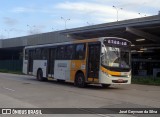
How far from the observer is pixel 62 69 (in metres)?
26.0

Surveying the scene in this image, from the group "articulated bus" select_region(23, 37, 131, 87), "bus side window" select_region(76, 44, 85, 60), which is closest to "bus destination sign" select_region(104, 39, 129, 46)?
"articulated bus" select_region(23, 37, 131, 87)

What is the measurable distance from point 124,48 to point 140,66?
3111 cm

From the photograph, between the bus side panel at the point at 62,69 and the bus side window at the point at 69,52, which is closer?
the bus side window at the point at 69,52

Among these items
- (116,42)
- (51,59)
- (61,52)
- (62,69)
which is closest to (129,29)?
(51,59)

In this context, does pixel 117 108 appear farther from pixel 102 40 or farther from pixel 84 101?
pixel 102 40

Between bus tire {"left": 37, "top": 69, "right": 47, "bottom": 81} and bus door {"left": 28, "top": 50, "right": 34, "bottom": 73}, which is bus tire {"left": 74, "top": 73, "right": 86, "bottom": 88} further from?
bus door {"left": 28, "top": 50, "right": 34, "bottom": 73}

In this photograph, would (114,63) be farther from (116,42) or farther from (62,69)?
(62,69)

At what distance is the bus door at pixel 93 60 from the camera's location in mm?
21953

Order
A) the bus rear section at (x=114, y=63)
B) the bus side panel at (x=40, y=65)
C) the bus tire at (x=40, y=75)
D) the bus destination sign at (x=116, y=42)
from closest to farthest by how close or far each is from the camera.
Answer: the bus rear section at (x=114, y=63), the bus destination sign at (x=116, y=42), the bus side panel at (x=40, y=65), the bus tire at (x=40, y=75)

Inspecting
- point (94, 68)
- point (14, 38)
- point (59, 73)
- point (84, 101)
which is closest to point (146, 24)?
point (59, 73)

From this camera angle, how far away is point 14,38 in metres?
74.5

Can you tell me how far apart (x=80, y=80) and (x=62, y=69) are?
2846 mm

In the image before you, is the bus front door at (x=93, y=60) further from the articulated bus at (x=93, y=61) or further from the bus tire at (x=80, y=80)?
the bus tire at (x=80, y=80)

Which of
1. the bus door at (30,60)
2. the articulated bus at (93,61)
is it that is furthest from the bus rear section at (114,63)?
the bus door at (30,60)
